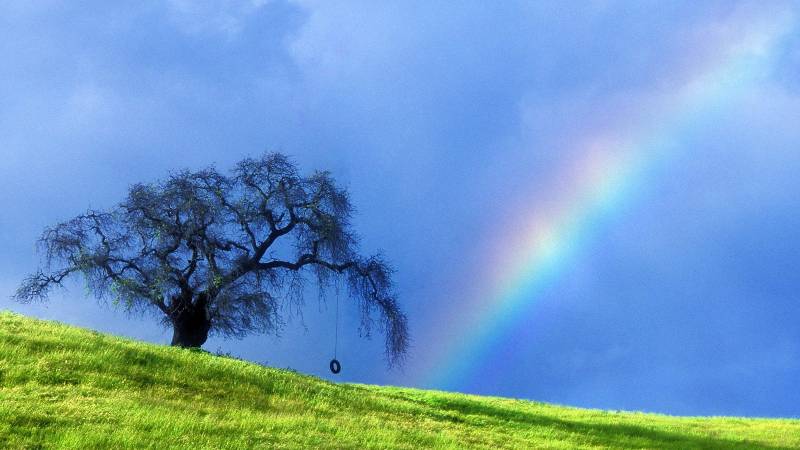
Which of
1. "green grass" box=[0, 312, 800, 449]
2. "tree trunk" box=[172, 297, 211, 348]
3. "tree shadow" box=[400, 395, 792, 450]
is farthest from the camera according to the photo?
"tree trunk" box=[172, 297, 211, 348]

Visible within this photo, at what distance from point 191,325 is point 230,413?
52.4 ft

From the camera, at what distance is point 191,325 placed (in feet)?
103

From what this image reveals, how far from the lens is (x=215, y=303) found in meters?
30.1

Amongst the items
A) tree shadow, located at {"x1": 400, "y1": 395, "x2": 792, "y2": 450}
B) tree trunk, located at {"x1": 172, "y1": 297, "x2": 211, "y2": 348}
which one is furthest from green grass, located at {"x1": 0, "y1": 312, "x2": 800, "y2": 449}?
tree trunk, located at {"x1": 172, "y1": 297, "x2": 211, "y2": 348}

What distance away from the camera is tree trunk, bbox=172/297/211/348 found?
31062 mm

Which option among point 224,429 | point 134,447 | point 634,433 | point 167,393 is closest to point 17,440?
point 134,447

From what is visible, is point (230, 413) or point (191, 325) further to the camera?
point (191, 325)

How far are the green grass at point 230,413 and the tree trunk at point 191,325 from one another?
6760 millimetres

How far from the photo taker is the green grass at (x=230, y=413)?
43.3 ft

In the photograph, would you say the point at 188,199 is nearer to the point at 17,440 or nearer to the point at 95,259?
the point at 95,259

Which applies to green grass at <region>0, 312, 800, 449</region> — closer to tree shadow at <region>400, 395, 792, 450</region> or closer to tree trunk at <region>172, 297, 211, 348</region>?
tree shadow at <region>400, 395, 792, 450</region>

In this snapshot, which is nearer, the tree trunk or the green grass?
the green grass

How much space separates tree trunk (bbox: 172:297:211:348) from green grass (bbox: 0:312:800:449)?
6760 millimetres

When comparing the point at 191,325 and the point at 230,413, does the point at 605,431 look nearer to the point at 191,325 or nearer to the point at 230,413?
the point at 230,413
